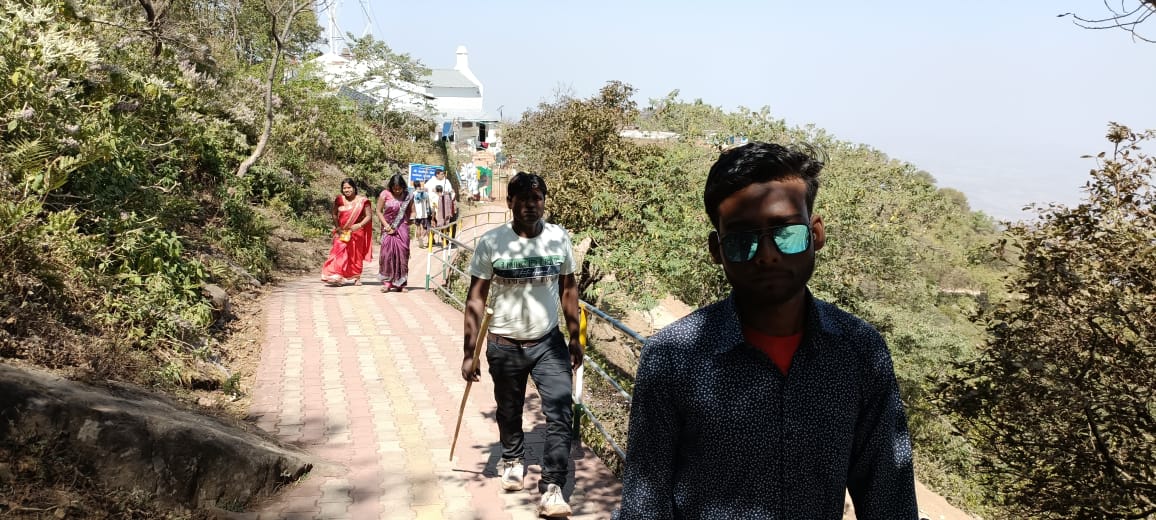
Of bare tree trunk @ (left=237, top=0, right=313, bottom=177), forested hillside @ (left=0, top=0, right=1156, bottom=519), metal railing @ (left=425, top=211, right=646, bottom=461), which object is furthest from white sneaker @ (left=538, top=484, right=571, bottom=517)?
bare tree trunk @ (left=237, top=0, right=313, bottom=177)

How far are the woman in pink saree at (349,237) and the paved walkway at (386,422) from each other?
1589 millimetres

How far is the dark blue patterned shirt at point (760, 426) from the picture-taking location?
1.70 metres

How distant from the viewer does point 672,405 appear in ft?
5.70

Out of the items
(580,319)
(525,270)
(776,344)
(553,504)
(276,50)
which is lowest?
(553,504)

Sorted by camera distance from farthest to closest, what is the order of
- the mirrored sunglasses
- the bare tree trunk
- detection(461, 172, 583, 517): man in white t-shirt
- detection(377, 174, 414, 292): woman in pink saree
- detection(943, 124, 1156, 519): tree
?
the bare tree trunk, detection(377, 174, 414, 292): woman in pink saree, detection(943, 124, 1156, 519): tree, detection(461, 172, 583, 517): man in white t-shirt, the mirrored sunglasses

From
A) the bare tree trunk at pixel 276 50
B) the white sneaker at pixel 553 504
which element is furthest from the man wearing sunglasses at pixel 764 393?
the bare tree trunk at pixel 276 50

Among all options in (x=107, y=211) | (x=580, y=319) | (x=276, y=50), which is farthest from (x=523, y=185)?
(x=276, y=50)

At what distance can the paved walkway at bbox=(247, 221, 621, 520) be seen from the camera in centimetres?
479

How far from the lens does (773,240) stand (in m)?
1.69

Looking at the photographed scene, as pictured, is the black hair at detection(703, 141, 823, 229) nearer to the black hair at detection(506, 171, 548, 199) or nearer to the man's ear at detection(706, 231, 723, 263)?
the man's ear at detection(706, 231, 723, 263)

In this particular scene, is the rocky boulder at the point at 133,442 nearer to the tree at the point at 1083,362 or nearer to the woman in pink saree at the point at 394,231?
the woman in pink saree at the point at 394,231

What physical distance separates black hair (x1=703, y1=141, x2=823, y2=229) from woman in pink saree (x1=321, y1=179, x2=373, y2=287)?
10030 mm

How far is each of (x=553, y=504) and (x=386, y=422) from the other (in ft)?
7.43

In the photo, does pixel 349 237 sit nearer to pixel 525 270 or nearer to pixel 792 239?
pixel 525 270
